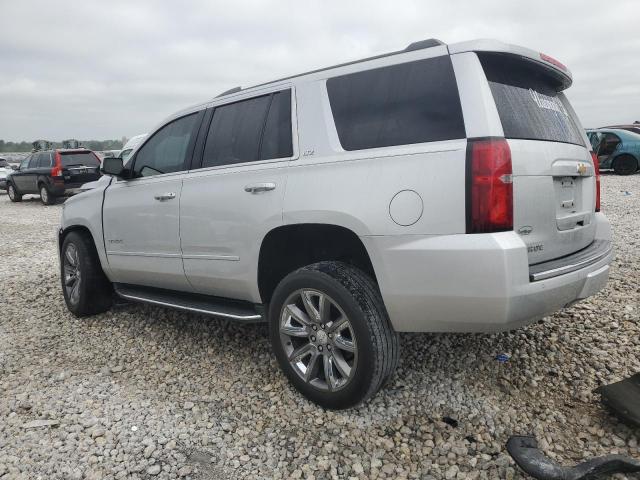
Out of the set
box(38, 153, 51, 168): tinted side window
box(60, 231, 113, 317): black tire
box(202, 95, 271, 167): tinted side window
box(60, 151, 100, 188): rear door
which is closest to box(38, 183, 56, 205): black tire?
box(38, 153, 51, 168): tinted side window

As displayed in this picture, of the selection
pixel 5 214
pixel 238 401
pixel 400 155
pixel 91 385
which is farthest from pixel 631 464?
pixel 5 214

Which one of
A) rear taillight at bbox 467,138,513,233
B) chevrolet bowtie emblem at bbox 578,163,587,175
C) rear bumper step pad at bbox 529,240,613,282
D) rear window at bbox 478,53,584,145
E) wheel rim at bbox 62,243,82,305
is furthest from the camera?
wheel rim at bbox 62,243,82,305

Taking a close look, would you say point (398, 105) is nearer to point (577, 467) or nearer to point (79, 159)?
point (577, 467)

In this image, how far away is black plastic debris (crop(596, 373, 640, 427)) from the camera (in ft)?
8.10

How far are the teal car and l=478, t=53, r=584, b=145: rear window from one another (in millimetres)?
13716

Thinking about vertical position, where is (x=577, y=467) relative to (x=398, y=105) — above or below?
below

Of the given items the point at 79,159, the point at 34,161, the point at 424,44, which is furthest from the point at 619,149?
the point at 34,161

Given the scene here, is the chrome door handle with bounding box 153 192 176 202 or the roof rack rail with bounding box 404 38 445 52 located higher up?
the roof rack rail with bounding box 404 38 445 52

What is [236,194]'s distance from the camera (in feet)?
10.2

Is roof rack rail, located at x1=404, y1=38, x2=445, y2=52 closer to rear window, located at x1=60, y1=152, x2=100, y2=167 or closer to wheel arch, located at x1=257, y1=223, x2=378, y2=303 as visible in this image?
wheel arch, located at x1=257, y1=223, x2=378, y2=303

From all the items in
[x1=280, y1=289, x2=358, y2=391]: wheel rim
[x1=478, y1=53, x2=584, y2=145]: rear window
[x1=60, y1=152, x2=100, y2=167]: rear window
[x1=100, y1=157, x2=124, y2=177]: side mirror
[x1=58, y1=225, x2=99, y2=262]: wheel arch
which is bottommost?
[x1=280, y1=289, x2=358, y2=391]: wheel rim

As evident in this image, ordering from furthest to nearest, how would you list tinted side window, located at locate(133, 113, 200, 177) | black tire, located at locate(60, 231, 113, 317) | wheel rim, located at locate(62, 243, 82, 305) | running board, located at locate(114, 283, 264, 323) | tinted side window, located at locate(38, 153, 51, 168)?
1. tinted side window, located at locate(38, 153, 51, 168)
2. wheel rim, located at locate(62, 243, 82, 305)
3. black tire, located at locate(60, 231, 113, 317)
4. tinted side window, located at locate(133, 113, 200, 177)
5. running board, located at locate(114, 283, 264, 323)

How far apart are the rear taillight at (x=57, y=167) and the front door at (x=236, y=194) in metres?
13.3

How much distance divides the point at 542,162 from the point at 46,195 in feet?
53.4
